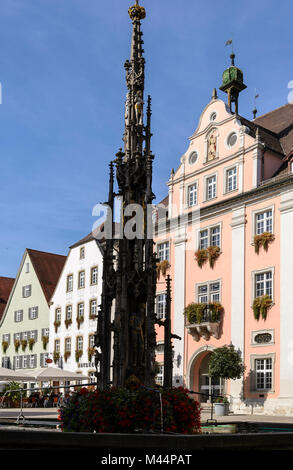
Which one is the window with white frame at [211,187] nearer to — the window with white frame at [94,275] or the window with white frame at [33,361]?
the window with white frame at [94,275]

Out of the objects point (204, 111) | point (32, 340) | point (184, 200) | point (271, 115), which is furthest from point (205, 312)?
point (32, 340)

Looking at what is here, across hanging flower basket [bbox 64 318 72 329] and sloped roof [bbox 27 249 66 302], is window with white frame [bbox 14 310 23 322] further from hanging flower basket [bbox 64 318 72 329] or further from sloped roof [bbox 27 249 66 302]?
hanging flower basket [bbox 64 318 72 329]

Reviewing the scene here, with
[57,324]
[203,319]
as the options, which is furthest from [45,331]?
[203,319]

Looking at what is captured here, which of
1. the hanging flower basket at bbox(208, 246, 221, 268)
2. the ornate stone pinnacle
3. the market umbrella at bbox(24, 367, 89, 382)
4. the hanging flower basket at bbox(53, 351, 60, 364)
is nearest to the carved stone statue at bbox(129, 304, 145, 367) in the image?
the ornate stone pinnacle

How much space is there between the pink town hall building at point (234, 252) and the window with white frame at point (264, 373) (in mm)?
44

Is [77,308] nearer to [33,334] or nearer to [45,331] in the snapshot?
[45,331]

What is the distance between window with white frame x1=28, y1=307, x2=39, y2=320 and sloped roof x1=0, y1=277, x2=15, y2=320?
7805 millimetres

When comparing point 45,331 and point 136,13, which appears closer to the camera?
point 136,13

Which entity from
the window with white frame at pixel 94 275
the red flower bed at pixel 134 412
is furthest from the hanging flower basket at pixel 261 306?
the red flower bed at pixel 134 412

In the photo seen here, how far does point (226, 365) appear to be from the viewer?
28.1m

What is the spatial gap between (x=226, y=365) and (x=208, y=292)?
5167 millimetres

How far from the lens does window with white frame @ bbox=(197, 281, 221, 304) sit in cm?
3198

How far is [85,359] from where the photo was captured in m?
40.6

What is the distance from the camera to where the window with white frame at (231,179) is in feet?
106
